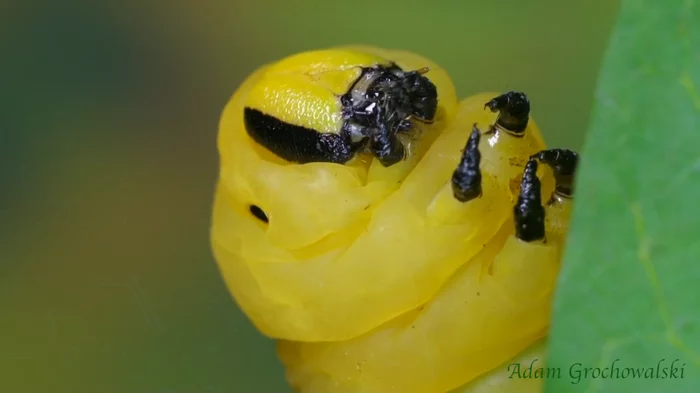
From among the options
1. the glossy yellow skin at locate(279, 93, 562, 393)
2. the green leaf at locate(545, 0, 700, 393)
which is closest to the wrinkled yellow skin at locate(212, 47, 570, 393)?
the glossy yellow skin at locate(279, 93, 562, 393)

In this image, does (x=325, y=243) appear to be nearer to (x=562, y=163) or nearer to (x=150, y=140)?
(x=562, y=163)

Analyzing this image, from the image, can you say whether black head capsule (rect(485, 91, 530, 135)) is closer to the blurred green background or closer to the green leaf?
the green leaf

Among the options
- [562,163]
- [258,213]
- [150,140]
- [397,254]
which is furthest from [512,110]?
[150,140]

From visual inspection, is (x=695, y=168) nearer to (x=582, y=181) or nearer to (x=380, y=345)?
(x=582, y=181)

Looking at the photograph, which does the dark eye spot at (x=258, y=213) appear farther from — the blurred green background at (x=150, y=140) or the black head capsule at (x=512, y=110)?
the blurred green background at (x=150, y=140)

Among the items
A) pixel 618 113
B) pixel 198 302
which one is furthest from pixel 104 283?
pixel 618 113

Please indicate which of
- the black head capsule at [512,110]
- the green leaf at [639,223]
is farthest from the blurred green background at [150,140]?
the green leaf at [639,223]

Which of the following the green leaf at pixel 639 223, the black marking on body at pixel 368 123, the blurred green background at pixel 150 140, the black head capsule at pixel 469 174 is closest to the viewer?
the green leaf at pixel 639 223
